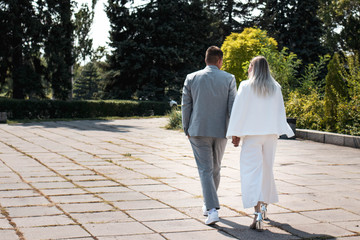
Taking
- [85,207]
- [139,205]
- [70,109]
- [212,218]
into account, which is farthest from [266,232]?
[70,109]

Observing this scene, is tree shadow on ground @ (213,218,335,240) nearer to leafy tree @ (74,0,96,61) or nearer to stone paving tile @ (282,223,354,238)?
stone paving tile @ (282,223,354,238)

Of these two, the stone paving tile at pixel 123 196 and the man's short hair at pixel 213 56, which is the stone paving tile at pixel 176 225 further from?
the man's short hair at pixel 213 56

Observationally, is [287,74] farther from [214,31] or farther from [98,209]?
[214,31]

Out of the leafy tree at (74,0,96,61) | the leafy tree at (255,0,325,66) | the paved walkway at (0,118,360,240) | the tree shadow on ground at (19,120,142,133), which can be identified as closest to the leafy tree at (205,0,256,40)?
the leafy tree at (255,0,325,66)

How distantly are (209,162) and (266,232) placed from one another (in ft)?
3.00

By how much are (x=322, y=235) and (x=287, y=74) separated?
15015 millimetres

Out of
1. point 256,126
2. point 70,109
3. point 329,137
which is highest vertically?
point 256,126

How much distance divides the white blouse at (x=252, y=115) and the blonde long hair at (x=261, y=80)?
0.05m

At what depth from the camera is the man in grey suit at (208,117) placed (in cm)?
485

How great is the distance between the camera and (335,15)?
165 feet

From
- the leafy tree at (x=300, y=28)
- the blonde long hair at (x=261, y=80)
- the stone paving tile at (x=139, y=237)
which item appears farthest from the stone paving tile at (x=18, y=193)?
the leafy tree at (x=300, y=28)

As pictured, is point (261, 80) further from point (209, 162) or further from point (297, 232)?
point (297, 232)

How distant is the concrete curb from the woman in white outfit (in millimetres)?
8007

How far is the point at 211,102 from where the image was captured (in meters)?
4.91
